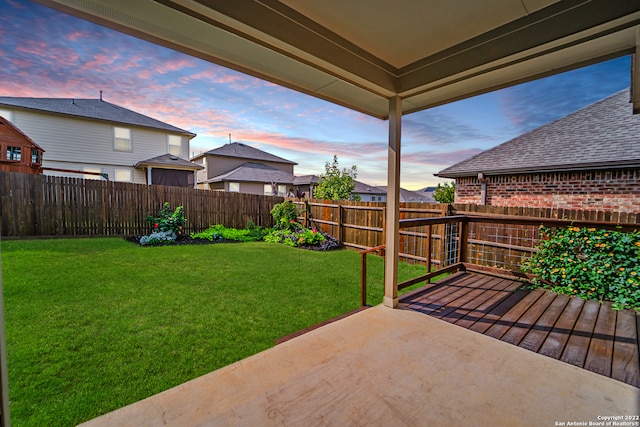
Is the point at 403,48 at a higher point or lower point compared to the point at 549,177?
higher

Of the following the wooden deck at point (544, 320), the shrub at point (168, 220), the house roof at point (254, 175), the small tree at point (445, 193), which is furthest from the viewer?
the house roof at point (254, 175)

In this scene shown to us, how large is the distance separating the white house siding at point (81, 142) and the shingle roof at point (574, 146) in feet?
39.3

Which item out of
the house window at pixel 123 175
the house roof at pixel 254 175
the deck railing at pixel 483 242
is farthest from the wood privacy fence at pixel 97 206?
the house roof at pixel 254 175

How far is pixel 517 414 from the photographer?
156cm

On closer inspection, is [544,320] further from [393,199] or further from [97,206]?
[97,206]

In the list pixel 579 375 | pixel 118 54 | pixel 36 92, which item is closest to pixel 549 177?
pixel 579 375

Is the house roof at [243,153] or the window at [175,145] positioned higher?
the house roof at [243,153]

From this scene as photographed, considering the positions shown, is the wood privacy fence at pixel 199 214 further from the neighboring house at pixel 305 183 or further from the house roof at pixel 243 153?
the neighboring house at pixel 305 183

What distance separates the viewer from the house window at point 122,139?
10938mm

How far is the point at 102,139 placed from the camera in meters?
10.7

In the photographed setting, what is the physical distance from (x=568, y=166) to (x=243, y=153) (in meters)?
17.8

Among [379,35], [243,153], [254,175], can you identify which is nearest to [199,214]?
[379,35]

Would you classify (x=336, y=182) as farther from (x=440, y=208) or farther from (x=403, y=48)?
(x=403, y=48)

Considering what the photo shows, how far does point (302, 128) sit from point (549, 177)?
703 centimetres
